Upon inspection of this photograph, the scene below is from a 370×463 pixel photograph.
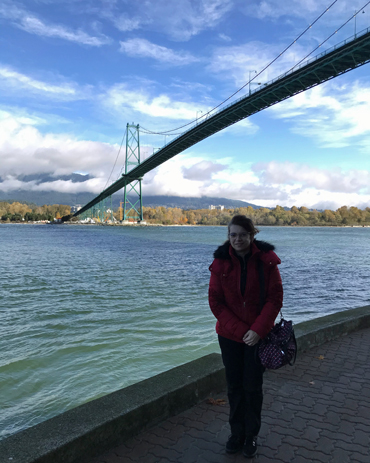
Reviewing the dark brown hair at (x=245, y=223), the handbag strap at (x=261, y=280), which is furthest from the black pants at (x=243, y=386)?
the dark brown hair at (x=245, y=223)

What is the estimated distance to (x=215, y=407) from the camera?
8.59ft

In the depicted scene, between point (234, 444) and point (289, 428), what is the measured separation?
1.37ft

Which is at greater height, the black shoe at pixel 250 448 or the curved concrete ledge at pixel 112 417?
the curved concrete ledge at pixel 112 417

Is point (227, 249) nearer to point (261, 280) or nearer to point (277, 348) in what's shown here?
point (261, 280)

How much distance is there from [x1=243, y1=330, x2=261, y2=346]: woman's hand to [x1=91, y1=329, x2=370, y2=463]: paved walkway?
61cm

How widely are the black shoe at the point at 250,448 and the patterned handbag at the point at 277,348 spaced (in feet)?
1.40

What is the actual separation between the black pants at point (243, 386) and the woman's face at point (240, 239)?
52 centimetres

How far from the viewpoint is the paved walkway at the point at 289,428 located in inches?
81.5

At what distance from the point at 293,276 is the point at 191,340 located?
9.49 metres

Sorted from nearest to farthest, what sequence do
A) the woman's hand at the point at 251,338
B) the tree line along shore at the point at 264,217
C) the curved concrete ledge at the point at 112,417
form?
1. the curved concrete ledge at the point at 112,417
2. the woman's hand at the point at 251,338
3. the tree line along shore at the point at 264,217

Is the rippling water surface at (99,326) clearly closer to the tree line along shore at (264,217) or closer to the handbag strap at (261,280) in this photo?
the handbag strap at (261,280)

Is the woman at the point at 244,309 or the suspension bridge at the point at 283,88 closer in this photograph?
the woman at the point at 244,309

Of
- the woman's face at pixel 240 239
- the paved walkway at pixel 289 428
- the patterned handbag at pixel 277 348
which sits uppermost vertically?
the woman's face at pixel 240 239

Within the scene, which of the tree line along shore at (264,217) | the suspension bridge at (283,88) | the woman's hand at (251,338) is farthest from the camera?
the tree line along shore at (264,217)
